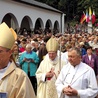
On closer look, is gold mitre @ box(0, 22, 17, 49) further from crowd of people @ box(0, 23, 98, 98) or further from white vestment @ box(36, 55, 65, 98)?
white vestment @ box(36, 55, 65, 98)

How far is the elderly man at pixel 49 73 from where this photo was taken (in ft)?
22.7

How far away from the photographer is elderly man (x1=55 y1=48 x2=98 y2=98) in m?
5.22

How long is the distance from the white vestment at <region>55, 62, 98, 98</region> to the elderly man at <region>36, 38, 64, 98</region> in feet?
4.47

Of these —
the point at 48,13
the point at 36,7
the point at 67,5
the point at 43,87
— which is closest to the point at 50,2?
the point at 67,5

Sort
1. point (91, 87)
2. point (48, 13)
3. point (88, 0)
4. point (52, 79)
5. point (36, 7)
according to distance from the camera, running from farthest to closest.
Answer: point (88, 0), point (48, 13), point (36, 7), point (52, 79), point (91, 87)

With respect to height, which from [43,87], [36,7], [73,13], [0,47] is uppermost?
[73,13]

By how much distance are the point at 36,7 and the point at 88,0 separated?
24062mm

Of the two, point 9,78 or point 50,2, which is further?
point 50,2

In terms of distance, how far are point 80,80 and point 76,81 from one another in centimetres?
7

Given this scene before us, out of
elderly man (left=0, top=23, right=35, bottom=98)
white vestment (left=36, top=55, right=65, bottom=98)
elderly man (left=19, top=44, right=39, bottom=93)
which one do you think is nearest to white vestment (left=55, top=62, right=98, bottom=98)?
white vestment (left=36, top=55, right=65, bottom=98)

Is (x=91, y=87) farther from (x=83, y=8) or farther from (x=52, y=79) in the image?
(x=83, y=8)

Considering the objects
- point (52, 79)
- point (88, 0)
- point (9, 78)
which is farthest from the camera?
point (88, 0)

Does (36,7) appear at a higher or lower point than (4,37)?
higher

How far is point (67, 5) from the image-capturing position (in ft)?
201
